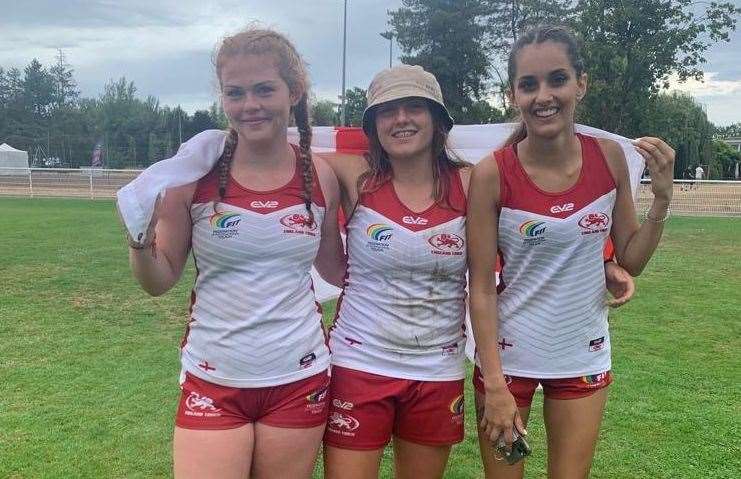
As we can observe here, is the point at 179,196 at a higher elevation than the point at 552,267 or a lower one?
higher

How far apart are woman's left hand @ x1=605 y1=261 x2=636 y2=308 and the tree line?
0.70 m

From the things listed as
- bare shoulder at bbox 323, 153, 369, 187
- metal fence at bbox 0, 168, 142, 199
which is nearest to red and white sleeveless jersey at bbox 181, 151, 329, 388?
bare shoulder at bbox 323, 153, 369, 187

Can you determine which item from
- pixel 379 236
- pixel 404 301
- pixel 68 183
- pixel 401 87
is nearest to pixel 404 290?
pixel 404 301

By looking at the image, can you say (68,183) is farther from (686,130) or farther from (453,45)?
(686,130)

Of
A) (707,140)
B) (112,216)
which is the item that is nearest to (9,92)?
(112,216)

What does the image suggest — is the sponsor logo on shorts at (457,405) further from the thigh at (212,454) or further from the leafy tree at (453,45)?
the leafy tree at (453,45)

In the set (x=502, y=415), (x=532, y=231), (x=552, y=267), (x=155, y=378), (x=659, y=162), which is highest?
(x=659, y=162)

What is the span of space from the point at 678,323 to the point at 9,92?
78.5 meters

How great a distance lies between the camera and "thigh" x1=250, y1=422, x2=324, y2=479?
2205 millimetres

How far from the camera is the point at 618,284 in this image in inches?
99.3

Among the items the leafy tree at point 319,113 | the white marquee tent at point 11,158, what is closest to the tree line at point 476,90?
the leafy tree at point 319,113

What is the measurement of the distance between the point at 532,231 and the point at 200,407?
1.33 m

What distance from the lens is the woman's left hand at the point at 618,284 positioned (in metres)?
2.49

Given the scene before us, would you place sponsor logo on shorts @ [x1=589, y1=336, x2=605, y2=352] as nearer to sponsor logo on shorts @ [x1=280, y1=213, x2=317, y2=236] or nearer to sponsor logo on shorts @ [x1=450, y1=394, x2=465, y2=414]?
sponsor logo on shorts @ [x1=450, y1=394, x2=465, y2=414]
